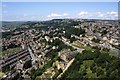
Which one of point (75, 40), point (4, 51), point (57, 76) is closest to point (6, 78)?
point (57, 76)

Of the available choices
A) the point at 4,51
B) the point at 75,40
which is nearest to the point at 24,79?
the point at 75,40

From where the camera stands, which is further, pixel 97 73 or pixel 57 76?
pixel 57 76

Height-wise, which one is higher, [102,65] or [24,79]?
[102,65]

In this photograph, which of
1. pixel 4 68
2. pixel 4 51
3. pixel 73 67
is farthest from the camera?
pixel 4 51

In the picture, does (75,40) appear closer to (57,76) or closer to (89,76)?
(57,76)

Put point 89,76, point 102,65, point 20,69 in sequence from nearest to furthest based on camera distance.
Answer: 1. point 89,76
2. point 102,65
3. point 20,69

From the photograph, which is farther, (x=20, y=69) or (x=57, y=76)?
(x=20, y=69)

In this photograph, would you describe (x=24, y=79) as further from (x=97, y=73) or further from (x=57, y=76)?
(x=97, y=73)

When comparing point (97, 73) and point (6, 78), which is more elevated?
point (97, 73)

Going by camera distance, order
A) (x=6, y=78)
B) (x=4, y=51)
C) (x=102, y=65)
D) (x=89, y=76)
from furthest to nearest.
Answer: (x=4, y=51) < (x=6, y=78) < (x=102, y=65) < (x=89, y=76)
